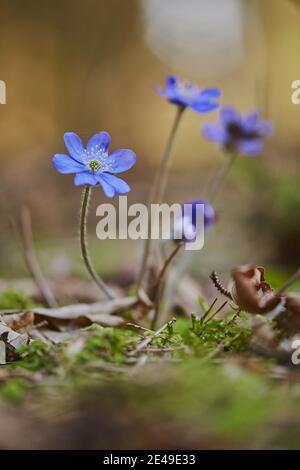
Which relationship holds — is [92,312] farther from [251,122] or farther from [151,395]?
[251,122]

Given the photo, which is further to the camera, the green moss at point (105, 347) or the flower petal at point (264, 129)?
the flower petal at point (264, 129)

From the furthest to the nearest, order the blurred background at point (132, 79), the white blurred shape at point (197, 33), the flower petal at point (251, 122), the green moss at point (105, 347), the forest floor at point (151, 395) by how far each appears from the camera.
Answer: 1. the white blurred shape at point (197, 33)
2. the blurred background at point (132, 79)
3. the flower petal at point (251, 122)
4. the green moss at point (105, 347)
5. the forest floor at point (151, 395)

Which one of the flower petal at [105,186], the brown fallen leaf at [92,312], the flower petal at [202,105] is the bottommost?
the brown fallen leaf at [92,312]

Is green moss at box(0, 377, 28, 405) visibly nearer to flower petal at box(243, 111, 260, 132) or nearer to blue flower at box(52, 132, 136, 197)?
blue flower at box(52, 132, 136, 197)

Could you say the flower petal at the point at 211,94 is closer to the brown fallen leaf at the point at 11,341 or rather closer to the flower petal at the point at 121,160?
the flower petal at the point at 121,160

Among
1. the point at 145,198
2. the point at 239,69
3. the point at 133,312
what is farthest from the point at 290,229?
the point at 239,69

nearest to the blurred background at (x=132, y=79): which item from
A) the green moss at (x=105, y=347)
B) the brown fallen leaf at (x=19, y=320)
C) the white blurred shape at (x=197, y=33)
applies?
the white blurred shape at (x=197, y=33)

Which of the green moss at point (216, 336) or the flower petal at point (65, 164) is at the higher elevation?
the flower petal at point (65, 164)

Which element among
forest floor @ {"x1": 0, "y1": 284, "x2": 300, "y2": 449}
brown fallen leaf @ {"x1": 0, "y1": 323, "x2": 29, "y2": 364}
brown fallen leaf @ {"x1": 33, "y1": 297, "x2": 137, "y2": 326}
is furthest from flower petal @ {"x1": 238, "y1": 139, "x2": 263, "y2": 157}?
brown fallen leaf @ {"x1": 0, "y1": 323, "x2": 29, "y2": 364}
